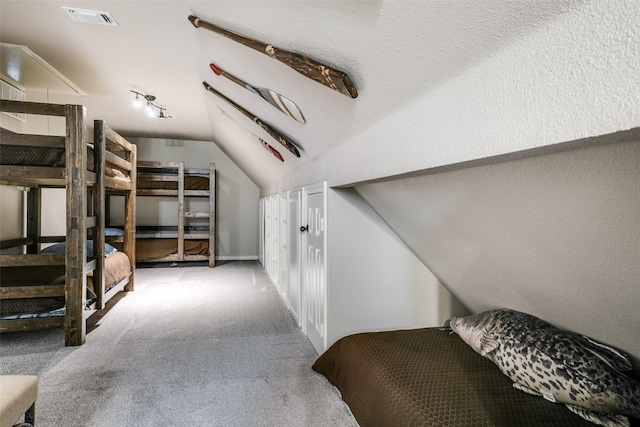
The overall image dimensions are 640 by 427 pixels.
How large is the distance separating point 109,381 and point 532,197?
2.28m

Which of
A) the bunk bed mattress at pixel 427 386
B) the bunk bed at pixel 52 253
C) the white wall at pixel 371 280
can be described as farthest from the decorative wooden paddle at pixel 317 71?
the bunk bed at pixel 52 253

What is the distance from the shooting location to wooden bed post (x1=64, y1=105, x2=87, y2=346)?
2.33 m

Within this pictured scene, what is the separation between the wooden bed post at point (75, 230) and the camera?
→ 2.33 meters

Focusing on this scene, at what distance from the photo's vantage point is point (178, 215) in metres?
5.59

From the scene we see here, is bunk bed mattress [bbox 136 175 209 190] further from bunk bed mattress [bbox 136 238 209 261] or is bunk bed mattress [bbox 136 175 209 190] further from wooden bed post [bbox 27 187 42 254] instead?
wooden bed post [bbox 27 187 42 254]

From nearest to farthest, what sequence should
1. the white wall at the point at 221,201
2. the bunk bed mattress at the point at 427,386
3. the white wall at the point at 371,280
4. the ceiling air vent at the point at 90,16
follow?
the bunk bed mattress at the point at 427,386 < the ceiling air vent at the point at 90,16 < the white wall at the point at 371,280 < the white wall at the point at 221,201

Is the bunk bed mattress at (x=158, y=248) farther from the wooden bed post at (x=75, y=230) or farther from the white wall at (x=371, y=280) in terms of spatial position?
the white wall at (x=371, y=280)

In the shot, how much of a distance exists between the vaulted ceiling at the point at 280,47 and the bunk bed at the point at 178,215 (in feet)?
5.51

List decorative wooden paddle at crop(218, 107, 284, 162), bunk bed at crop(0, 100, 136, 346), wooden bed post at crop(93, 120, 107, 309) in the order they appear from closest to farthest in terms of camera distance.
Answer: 1. bunk bed at crop(0, 100, 136, 346)
2. wooden bed post at crop(93, 120, 107, 309)
3. decorative wooden paddle at crop(218, 107, 284, 162)

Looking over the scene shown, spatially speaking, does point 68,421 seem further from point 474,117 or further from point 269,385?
point 474,117

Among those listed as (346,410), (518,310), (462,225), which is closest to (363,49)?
(462,225)

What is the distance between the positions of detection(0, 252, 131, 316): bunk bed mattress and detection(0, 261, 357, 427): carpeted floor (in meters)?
0.27

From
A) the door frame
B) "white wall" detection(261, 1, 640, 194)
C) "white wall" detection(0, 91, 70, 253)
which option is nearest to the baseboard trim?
"white wall" detection(0, 91, 70, 253)

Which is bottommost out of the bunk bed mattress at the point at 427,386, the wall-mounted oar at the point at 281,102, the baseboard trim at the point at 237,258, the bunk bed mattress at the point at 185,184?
the baseboard trim at the point at 237,258
